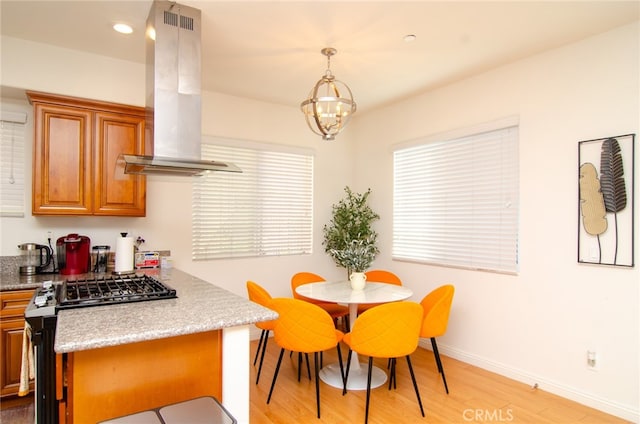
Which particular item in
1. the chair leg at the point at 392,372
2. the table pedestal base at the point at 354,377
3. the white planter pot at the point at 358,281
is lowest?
the table pedestal base at the point at 354,377

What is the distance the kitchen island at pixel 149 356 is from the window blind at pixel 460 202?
2.56 m

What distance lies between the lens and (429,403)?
285cm

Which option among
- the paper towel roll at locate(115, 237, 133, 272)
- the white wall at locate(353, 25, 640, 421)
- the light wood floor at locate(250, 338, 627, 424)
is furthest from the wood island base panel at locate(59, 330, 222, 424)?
the white wall at locate(353, 25, 640, 421)

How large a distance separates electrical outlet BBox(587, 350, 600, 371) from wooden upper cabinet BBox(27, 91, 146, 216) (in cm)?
374

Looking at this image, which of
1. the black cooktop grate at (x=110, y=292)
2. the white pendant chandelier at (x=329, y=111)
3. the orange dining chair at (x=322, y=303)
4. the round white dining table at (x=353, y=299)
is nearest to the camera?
the black cooktop grate at (x=110, y=292)

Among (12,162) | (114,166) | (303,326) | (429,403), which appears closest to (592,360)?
(429,403)

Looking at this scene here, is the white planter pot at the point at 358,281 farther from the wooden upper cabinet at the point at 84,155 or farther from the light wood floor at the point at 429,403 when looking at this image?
the wooden upper cabinet at the point at 84,155

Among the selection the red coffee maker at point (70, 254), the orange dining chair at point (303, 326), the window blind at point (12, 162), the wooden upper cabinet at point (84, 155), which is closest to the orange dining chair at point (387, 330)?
the orange dining chair at point (303, 326)

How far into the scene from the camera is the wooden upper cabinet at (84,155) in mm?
2955

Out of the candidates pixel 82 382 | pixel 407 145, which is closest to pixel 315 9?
pixel 407 145

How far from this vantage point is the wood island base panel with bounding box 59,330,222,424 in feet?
5.08

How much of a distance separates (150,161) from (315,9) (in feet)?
4.85

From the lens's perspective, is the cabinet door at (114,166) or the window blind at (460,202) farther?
the window blind at (460,202)

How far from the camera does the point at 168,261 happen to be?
12.4ft
